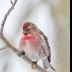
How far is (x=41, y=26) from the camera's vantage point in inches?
32.2

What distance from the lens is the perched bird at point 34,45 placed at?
25.1 inches

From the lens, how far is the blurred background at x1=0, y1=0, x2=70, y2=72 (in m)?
0.80

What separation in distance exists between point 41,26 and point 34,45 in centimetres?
20

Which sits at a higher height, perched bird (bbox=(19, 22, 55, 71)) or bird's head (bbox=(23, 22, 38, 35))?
bird's head (bbox=(23, 22, 38, 35))

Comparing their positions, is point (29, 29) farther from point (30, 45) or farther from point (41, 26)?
point (41, 26)

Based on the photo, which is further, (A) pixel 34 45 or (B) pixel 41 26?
(B) pixel 41 26

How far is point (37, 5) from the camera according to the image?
3.29 ft

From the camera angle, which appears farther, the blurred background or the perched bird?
the blurred background

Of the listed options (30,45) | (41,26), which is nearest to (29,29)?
(30,45)

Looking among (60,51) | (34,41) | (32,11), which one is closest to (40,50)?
(34,41)

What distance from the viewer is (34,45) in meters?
0.65

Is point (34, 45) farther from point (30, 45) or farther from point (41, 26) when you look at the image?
point (41, 26)

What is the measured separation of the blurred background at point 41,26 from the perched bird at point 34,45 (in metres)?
0.09

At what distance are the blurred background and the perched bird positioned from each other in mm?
90
